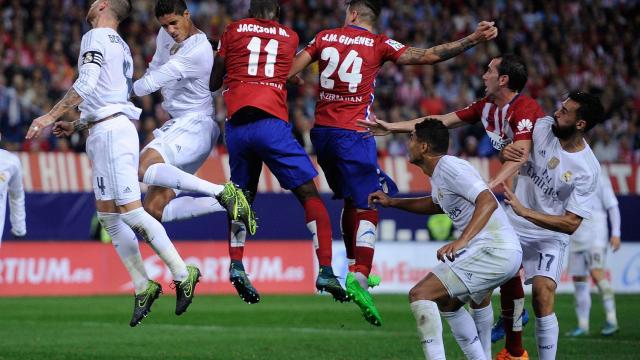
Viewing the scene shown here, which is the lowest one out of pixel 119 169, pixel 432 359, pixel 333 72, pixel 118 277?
pixel 118 277

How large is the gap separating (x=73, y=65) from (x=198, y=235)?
502cm

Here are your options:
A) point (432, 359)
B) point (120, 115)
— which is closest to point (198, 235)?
point (120, 115)

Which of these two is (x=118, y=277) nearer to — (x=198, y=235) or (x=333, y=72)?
(x=198, y=235)

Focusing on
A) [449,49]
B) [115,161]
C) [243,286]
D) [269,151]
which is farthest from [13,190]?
[449,49]

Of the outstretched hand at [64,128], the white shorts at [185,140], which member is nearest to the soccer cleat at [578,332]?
the white shorts at [185,140]

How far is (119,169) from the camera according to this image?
37.7ft

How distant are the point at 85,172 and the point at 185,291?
38.5ft

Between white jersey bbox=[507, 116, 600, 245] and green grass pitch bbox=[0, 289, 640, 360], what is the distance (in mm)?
2462

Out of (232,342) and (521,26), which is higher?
(521,26)

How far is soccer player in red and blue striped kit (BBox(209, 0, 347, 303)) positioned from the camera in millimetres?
11406

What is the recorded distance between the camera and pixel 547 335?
39.4 ft

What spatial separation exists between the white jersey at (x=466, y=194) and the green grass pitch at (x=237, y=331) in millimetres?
3530

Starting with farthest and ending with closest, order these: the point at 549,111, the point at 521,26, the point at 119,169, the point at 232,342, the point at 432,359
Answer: the point at 521,26 < the point at 549,111 < the point at 232,342 < the point at 119,169 < the point at 432,359

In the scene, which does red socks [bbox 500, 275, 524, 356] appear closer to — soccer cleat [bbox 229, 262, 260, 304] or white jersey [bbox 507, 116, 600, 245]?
white jersey [bbox 507, 116, 600, 245]
